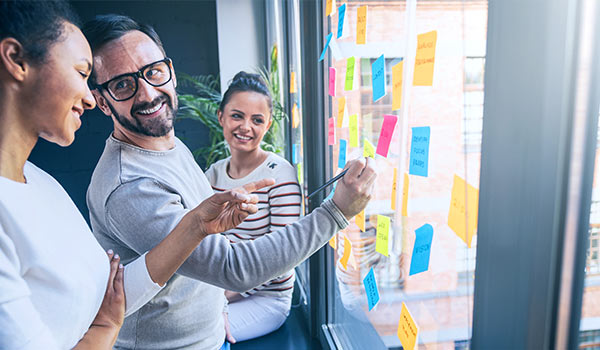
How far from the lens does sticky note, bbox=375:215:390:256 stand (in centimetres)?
109

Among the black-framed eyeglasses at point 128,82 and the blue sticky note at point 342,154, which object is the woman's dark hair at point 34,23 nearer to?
the black-framed eyeglasses at point 128,82

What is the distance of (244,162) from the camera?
78.8 inches

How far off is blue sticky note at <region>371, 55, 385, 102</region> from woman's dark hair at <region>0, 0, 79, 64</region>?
710mm

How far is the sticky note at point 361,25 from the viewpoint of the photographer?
43.8 inches

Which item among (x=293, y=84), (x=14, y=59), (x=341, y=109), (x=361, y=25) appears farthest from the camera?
(x=293, y=84)

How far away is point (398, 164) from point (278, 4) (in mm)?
2172

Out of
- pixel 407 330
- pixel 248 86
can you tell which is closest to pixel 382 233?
pixel 407 330

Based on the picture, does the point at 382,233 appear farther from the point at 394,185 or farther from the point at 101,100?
the point at 101,100

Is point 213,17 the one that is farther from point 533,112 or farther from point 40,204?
point 533,112

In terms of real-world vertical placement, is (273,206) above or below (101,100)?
below

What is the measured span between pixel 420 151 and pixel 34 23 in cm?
71

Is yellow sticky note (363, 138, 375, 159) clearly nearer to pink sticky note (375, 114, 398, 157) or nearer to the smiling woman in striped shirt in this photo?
pink sticky note (375, 114, 398, 157)

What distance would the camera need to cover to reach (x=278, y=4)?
280 centimetres

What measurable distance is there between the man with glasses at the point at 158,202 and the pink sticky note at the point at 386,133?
123mm
